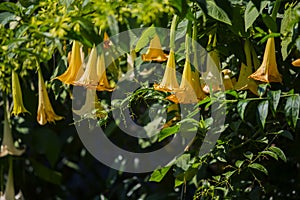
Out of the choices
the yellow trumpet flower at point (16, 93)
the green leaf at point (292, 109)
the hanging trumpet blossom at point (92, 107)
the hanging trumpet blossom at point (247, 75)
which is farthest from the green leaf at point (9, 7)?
the green leaf at point (292, 109)

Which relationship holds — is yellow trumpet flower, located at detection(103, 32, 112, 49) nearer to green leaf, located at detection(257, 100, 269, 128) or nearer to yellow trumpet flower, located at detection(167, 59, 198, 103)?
yellow trumpet flower, located at detection(167, 59, 198, 103)

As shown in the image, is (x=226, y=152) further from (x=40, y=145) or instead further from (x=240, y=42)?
(x=40, y=145)

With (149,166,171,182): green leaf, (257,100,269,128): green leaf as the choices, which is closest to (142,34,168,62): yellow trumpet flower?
(257,100,269,128): green leaf

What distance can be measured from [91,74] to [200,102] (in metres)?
0.24

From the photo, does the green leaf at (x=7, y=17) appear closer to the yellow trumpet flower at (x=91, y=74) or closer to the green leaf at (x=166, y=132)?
the yellow trumpet flower at (x=91, y=74)

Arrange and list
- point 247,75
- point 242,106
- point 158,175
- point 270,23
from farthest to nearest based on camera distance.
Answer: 1. point 158,175
2. point 247,75
3. point 242,106
4. point 270,23

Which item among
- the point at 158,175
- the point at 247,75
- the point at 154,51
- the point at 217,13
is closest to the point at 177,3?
the point at 217,13

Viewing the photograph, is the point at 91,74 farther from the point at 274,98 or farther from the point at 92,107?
the point at 274,98

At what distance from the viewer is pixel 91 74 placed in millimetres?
1312

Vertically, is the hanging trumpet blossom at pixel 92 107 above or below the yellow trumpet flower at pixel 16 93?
below

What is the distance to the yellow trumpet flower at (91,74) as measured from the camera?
51.6 inches

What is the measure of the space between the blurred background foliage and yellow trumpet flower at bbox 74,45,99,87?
64 mm

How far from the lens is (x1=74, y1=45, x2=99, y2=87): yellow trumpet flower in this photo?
4.30ft

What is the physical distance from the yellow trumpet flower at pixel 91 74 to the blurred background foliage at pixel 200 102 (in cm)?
6
